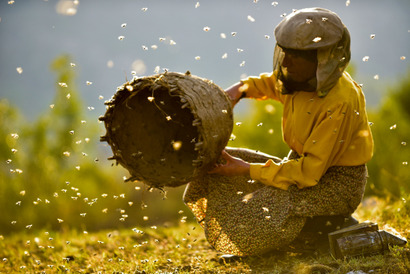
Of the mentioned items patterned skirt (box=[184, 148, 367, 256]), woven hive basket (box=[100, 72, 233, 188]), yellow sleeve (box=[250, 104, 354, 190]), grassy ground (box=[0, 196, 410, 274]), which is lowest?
grassy ground (box=[0, 196, 410, 274])

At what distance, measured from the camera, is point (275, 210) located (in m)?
3.74

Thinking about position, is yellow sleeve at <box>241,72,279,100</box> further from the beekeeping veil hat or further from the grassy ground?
the grassy ground

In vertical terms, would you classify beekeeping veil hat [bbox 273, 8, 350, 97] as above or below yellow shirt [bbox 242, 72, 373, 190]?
above

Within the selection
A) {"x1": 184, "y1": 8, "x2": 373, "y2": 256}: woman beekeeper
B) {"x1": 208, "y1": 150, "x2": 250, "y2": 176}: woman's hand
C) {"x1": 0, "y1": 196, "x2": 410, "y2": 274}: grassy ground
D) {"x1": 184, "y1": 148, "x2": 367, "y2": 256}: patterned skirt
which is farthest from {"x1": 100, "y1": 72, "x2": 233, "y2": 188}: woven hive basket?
{"x1": 0, "y1": 196, "x2": 410, "y2": 274}: grassy ground

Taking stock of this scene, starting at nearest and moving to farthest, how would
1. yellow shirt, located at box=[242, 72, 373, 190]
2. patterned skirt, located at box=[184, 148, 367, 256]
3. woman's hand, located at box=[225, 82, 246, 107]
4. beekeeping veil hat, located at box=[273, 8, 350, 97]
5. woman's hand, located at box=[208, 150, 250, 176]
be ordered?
beekeeping veil hat, located at box=[273, 8, 350, 97], yellow shirt, located at box=[242, 72, 373, 190], patterned skirt, located at box=[184, 148, 367, 256], woman's hand, located at box=[208, 150, 250, 176], woman's hand, located at box=[225, 82, 246, 107]

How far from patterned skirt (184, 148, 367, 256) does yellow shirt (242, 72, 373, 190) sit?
10 centimetres

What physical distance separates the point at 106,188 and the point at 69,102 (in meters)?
3.95

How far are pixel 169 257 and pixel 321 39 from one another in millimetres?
2521

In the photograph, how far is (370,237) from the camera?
3781 millimetres

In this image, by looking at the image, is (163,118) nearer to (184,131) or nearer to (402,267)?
(184,131)

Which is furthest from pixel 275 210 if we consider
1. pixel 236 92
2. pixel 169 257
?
pixel 169 257

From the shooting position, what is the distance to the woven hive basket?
363 cm

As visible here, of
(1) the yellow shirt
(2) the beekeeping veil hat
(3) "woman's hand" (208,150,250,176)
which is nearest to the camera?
(2) the beekeeping veil hat

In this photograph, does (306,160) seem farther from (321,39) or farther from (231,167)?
(321,39)
